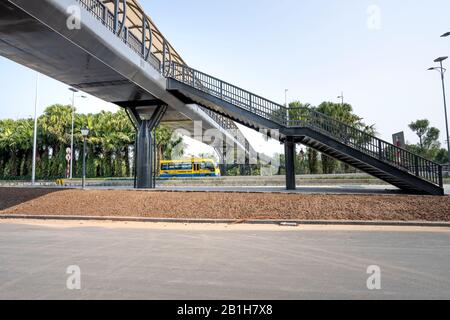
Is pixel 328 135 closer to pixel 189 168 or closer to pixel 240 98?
pixel 240 98

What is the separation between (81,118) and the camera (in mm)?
44781

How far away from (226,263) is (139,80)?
12507 mm

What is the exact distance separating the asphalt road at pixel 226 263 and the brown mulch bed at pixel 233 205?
1.82 meters

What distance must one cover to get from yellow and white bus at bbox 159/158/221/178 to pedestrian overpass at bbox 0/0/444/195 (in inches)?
869

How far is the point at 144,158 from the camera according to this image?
1920 cm

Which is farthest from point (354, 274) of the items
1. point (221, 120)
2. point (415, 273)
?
point (221, 120)

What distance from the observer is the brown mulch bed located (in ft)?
34.2

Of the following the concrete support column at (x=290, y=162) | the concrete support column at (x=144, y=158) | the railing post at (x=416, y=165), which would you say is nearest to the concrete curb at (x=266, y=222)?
the railing post at (x=416, y=165)

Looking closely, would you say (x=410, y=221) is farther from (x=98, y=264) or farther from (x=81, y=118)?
(x=81, y=118)

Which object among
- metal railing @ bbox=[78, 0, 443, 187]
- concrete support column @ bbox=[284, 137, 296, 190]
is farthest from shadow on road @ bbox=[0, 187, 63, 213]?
concrete support column @ bbox=[284, 137, 296, 190]

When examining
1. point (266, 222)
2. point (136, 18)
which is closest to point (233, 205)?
point (266, 222)

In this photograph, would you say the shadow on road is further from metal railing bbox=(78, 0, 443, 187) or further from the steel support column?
metal railing bbox=(78, 0, 443, 187)

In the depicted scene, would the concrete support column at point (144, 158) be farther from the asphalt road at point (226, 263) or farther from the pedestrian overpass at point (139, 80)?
the asphalt road at point (226, 263)
